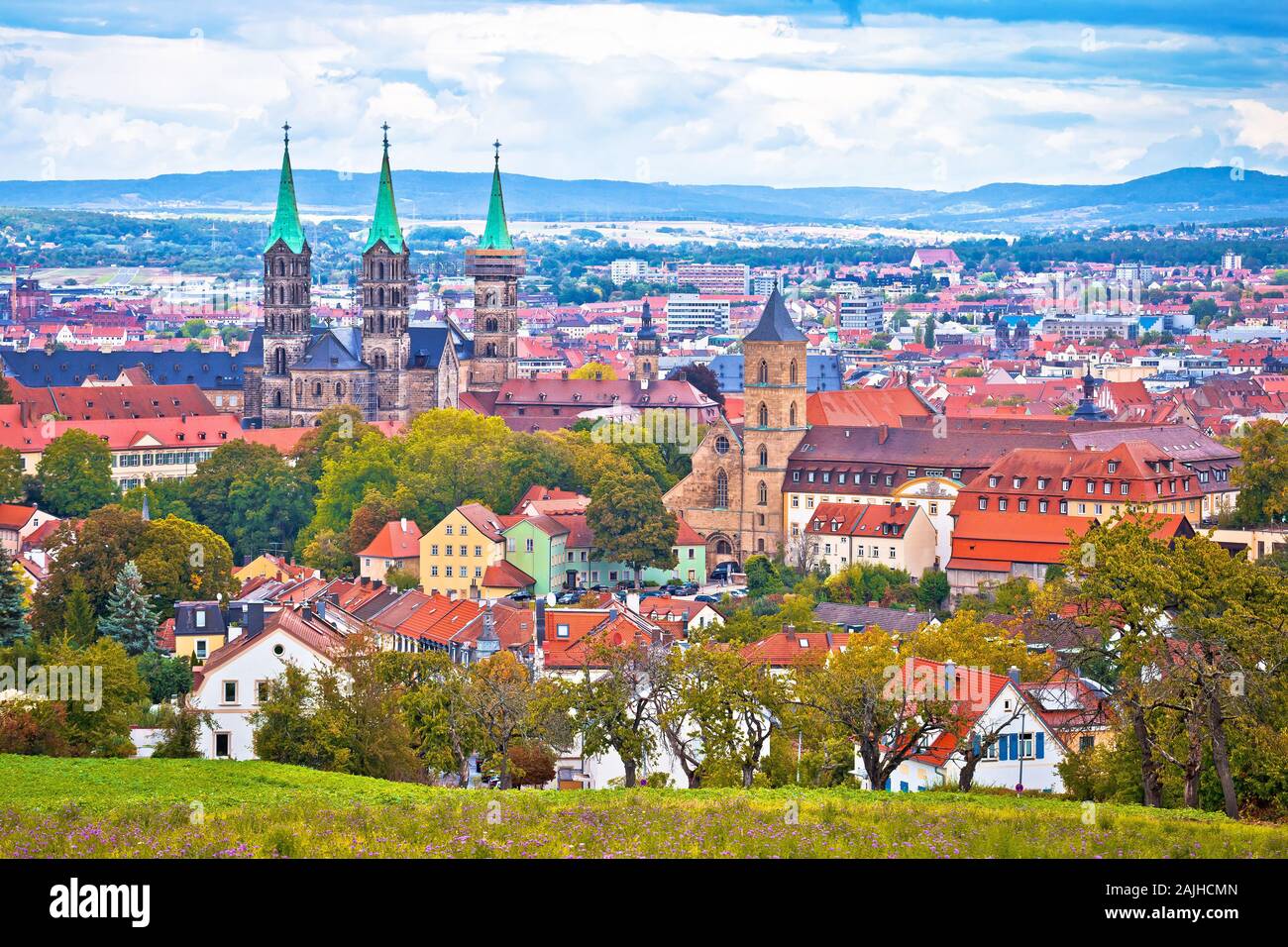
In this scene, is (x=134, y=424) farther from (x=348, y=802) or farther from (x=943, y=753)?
(x=348, y=802)

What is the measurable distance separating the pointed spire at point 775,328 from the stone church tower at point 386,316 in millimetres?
43734

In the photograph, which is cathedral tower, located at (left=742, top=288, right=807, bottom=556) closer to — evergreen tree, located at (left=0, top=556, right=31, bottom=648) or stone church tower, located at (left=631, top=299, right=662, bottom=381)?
evergreen tree, located at (left=0, top=556, right=31, bottom=648)

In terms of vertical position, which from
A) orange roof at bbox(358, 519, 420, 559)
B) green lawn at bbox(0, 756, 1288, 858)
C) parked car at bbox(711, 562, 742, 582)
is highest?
green lawn at bbox(0, 756, 1288, 858)

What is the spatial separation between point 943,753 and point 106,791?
1575 centimetres

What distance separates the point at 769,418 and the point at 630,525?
908cm

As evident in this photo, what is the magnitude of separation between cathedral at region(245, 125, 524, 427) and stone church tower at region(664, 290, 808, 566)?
1685 inches

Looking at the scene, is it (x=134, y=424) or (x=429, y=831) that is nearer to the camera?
(x=429, y=831)

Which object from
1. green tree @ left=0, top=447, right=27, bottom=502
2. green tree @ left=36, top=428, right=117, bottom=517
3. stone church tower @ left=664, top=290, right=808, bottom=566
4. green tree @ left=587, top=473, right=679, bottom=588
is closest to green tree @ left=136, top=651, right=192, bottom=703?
green tree @ left=587, top=473, right=679, bottom=588

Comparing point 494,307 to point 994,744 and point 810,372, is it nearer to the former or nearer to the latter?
point 810,372

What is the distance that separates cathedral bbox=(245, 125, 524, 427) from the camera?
130125 millimetres

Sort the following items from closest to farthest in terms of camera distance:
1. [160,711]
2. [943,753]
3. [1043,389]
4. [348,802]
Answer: [348,802] → [943,753] → [160,711] → [1043,389]

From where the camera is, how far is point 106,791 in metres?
29.9
